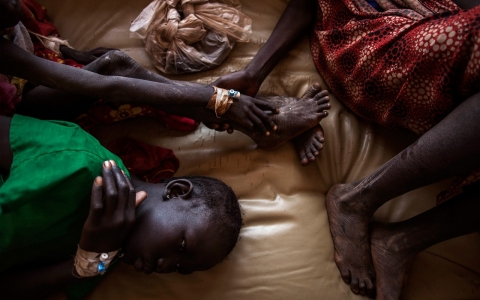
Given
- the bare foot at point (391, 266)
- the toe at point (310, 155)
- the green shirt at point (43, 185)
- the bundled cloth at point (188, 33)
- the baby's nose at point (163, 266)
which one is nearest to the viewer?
the green shirt at point (43, 185)

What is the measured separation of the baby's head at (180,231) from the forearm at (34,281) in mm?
185

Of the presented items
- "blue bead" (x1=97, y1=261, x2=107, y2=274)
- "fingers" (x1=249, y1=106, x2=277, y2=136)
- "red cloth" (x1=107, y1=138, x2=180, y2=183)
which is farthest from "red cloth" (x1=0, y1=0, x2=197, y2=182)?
"blue bead" (x1=97, y1=261, x2=107, y2=274)

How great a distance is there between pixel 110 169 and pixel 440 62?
856mm

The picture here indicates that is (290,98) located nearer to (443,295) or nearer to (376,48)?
(376,48)

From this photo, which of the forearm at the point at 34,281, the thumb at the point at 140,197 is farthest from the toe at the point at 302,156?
the forearm at the point at 34,281

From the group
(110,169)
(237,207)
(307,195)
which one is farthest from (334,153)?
(110,169)

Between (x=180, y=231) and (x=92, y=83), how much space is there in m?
0.47

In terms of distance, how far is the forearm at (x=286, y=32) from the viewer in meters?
1.34

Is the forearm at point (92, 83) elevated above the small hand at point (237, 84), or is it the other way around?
the forearm at point (92, 83)

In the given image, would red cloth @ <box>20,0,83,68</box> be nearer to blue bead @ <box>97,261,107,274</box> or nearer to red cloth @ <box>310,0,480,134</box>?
blue bead @ <box>97,261,107,274</box>

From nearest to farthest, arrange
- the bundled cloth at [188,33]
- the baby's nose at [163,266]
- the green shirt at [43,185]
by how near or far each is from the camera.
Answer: the green shirt at [43,185] → the baby's nose at [163,266] → the bundled cloth at [188,33]

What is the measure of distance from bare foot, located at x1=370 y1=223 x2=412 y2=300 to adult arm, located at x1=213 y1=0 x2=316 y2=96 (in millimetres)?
635

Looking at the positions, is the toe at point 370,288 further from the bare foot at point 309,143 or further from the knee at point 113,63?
the knee at point 113,63

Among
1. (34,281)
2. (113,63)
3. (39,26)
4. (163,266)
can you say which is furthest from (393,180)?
(39,26)
